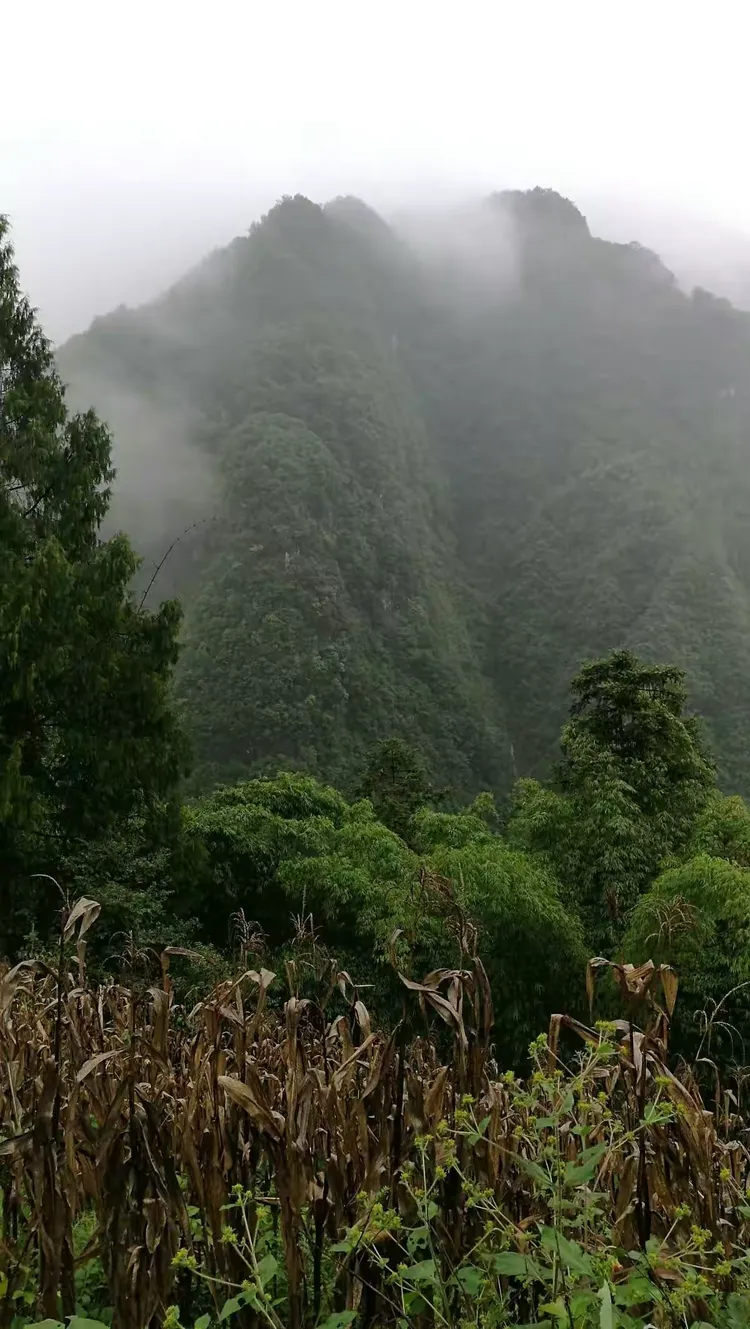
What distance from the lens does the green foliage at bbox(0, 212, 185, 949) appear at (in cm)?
648

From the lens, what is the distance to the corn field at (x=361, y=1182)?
117 centimetres

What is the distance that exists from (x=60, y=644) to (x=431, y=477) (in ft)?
272

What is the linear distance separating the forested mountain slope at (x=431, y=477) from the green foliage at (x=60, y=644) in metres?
32.5

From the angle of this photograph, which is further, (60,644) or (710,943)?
(60,644)

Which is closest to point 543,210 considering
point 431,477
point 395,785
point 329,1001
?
point 431,477

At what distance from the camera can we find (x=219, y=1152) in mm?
1404

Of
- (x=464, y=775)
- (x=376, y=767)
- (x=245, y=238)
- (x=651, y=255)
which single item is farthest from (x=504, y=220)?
(x=376, y=767)

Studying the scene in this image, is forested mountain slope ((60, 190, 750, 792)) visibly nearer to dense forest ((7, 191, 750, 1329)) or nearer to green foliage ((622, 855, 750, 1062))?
dense forest ((7, 191, 750, 1329))

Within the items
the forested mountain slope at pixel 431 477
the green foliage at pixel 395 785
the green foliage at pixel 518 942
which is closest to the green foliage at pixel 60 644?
the green foliage at pixel 518 942

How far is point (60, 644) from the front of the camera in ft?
22.1

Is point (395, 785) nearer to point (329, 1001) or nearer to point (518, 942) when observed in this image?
point (518, 942)

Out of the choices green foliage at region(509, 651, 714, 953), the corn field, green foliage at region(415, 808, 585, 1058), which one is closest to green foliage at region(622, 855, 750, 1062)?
green foliage at region(509, 651, 714, 953)

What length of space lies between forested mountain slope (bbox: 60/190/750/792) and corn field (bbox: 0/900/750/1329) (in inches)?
1517

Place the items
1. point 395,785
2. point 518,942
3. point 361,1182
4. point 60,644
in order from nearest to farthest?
point 361,1182
point 60,644
point 518,942
point 395,785
